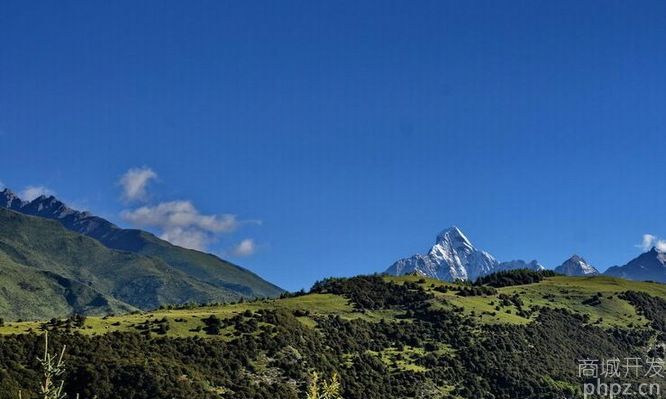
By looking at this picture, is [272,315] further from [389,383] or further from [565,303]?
[565,303]

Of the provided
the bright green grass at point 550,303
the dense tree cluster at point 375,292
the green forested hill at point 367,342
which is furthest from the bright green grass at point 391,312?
the dense tree cluster at point 375,292

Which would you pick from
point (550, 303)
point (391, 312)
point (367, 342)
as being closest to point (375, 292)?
point (391, 312)

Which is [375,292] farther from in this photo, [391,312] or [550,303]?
[550,303]

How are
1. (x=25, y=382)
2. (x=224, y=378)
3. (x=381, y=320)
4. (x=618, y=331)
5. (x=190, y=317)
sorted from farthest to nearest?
(x=618, y=331) < (x=381, y=320) < (x=190, y=317) < (x=224, y=378) < (x=25, y=382)

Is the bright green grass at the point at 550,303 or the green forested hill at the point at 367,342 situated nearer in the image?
the green forested hill at the point at 367,342

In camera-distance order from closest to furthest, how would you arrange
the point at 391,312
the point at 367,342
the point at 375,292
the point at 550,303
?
the point at 367,342 < the point at 391,312 < the point at 375,292 < the point at 550,303

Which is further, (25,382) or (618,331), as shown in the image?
(618,331)

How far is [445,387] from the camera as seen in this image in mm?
120188

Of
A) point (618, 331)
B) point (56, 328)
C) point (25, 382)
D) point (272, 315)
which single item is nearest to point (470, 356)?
point (272, 315)

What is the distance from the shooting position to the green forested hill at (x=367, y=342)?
8369 centimetres

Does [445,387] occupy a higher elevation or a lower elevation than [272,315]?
lower

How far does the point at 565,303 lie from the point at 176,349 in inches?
4813

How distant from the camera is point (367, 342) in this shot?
126438mm

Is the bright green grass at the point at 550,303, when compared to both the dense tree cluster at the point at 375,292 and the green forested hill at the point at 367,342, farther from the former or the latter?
the dense tree cluster at the point at 375,292
